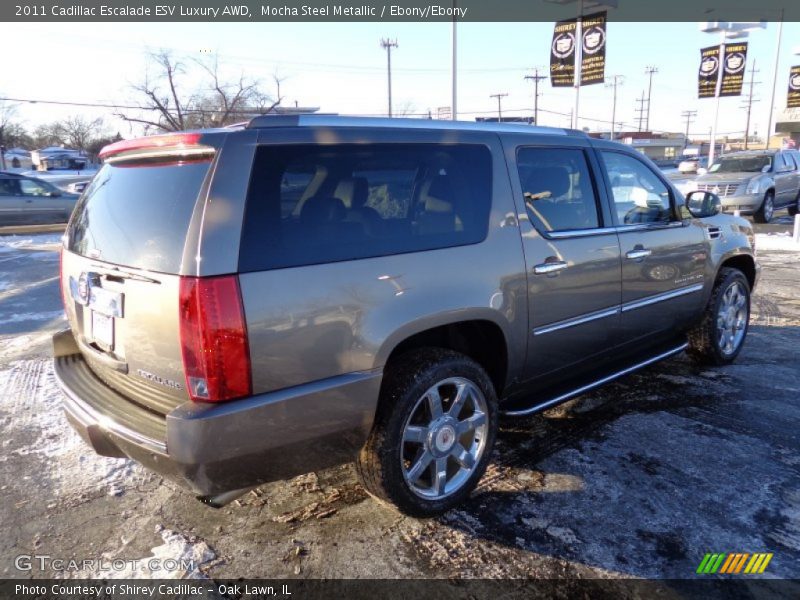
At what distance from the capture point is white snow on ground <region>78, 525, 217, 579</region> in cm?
248

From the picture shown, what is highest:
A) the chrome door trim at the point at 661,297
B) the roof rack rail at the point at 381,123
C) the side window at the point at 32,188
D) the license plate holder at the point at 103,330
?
the roof rack rail at the point at 381,123

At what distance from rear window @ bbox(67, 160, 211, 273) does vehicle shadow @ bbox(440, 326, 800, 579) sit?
71.6 inches

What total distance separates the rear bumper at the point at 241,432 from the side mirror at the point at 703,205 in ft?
10.9

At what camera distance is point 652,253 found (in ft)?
13.2

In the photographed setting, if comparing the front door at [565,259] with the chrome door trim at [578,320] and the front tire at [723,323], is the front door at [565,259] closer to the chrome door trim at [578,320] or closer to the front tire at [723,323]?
the chrome door trim at [578,320]

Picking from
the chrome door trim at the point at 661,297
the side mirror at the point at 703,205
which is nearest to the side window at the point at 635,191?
the side mirror at the point at 703,205

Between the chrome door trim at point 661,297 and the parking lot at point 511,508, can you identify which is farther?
the chrome door trim at point 661,297

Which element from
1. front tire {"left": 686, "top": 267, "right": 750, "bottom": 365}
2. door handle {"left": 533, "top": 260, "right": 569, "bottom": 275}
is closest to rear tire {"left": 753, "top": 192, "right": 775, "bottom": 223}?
front tire {"left": 686, "top": 267, "right": 750, "bottom": 365}

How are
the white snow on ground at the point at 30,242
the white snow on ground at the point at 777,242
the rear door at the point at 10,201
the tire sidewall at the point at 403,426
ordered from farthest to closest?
1. the rear door at the point at 10,201
2. the white snow on ground at the point at 30,242
3. the white snow on ground at the point at 777,242
4. the tire sidewall at the point at 403,426

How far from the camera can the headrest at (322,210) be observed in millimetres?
2408

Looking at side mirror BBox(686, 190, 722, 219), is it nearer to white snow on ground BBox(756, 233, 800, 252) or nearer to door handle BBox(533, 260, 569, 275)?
door handle BBox(533, 260, 569, 275)

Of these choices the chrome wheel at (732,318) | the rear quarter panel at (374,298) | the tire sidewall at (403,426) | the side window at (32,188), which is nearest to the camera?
the rear quarter panel at (374,298)

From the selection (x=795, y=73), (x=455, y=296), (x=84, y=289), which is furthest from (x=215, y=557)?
(x=795, y=73)

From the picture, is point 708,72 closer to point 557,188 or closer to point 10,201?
point 557,188
